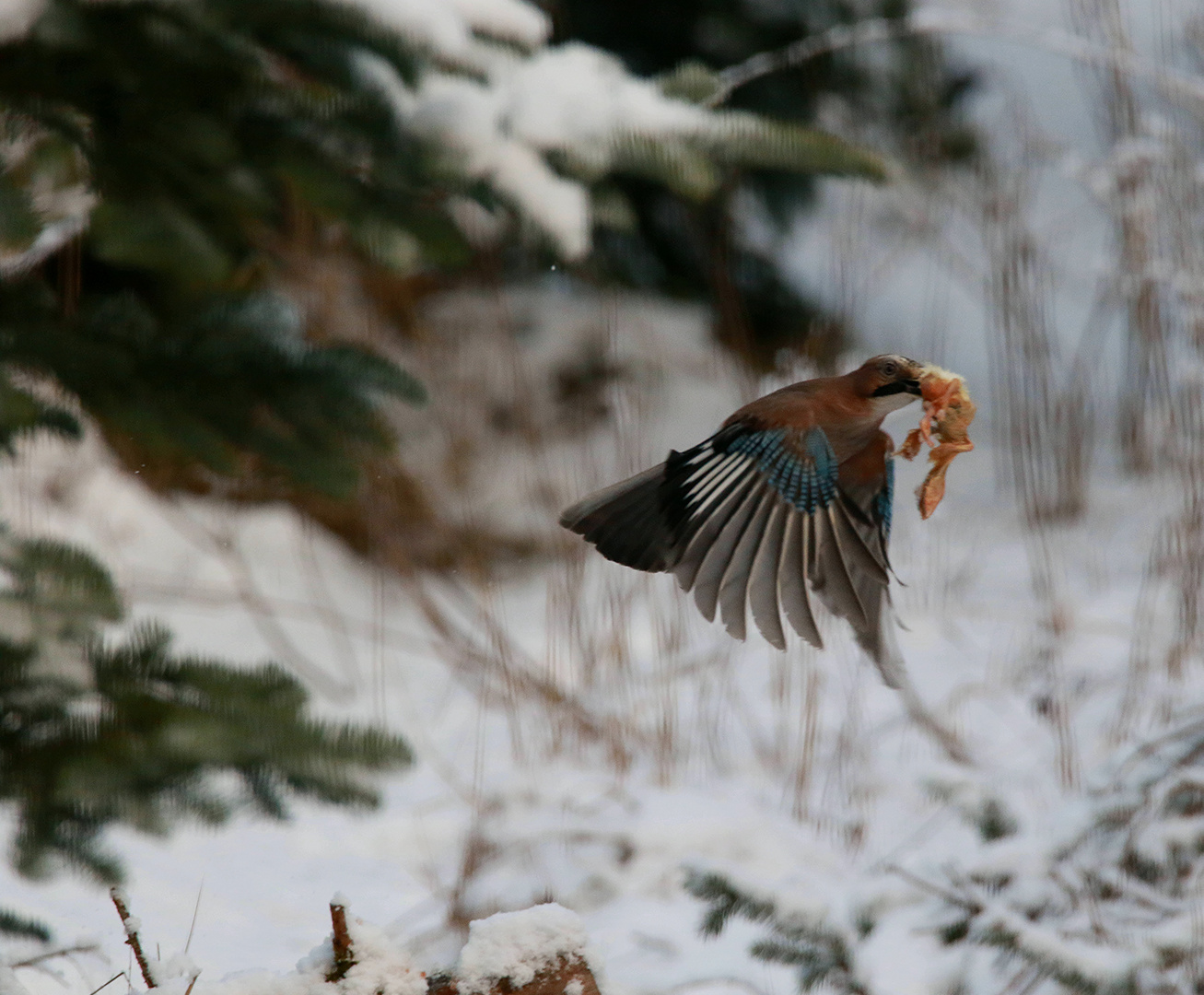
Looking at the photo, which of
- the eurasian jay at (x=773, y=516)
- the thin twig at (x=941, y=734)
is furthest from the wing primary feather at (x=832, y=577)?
the thin twig at (x=941, y=734)

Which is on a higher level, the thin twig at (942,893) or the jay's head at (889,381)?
the jay's head at (889,381)

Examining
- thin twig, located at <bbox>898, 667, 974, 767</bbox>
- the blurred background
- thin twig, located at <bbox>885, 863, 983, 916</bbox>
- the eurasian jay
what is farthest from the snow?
thin twig, located at <bbox>898, 667, 974, 767</bbox>

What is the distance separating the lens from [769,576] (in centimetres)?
41

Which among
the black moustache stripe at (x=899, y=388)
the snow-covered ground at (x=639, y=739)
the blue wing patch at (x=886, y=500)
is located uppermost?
the black moustache stripe at (x=899, y=388)

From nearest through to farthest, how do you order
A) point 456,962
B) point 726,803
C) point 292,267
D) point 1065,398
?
1. point 456,962
2. point 1065,398
3. point 726,803
4. point 292,267

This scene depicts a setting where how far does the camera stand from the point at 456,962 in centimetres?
61

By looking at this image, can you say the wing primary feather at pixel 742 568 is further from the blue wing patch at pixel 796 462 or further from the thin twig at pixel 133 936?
the thin twig at pixel 133 936

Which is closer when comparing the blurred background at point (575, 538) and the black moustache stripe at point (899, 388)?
the black moustache stripe at point (899, 388)

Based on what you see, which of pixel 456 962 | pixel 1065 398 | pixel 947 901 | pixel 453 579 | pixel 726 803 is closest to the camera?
pixel 456 962

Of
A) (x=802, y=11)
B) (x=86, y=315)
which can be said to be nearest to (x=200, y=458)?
(x=86, y=315)

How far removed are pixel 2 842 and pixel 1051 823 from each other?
0.90 metres

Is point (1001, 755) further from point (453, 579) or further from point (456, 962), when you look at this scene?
point (456, 962)

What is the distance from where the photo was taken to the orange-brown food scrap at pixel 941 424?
1.07 feet

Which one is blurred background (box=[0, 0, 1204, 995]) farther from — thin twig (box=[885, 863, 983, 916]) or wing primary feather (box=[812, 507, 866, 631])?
wing primary feather (box=[812, 507, 866, 631])
